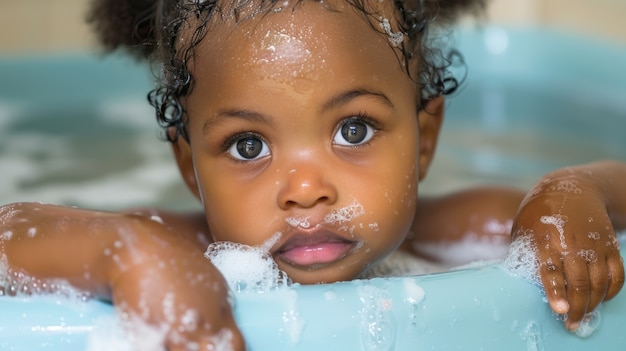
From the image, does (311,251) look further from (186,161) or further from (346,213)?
(186,161)

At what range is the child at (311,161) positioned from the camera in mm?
1173

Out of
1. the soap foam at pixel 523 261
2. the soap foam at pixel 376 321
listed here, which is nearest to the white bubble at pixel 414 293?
the soap foam at pixel 376 321

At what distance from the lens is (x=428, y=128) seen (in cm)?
155

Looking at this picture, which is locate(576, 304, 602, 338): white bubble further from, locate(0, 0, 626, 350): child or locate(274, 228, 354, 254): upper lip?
locate(274, 228, 354, 254): upper lip

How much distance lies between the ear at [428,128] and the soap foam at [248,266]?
1.24 feet

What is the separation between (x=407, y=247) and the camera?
1.79 metres

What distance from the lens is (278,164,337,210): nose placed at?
1219mm

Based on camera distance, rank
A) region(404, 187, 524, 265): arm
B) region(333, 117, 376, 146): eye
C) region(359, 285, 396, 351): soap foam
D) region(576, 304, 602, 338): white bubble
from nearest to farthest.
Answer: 1. region(359, 285, 396, 351): soap foam
2. region(576, 304, 602, 338): white bubble
3. region(333, 117, 376, 146): eye
4. region(404, 187, 524, 265): arm

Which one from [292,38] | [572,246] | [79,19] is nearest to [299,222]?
[292,38]

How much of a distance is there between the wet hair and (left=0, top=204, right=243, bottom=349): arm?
1.05 ft

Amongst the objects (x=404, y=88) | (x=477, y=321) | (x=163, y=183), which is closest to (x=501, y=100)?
(x=163, y=183)

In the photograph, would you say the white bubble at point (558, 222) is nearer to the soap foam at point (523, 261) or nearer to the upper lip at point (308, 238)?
the soap foam at point (523, 261)

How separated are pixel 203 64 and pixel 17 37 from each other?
87.9 inches

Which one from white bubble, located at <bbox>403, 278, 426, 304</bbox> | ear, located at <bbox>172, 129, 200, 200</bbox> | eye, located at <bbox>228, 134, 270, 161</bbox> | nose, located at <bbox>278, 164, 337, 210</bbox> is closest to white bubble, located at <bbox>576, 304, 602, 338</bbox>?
white bubble, located at <bbox>403, 278, 426, 304</bbox>
